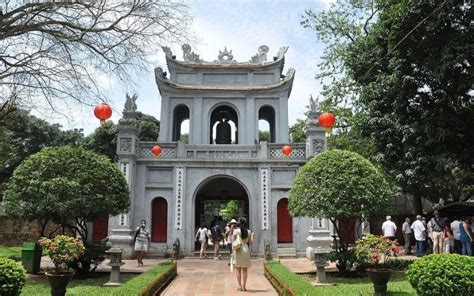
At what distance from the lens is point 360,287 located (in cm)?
919

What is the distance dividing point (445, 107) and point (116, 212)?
11173 mm

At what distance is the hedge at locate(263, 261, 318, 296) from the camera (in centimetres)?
784

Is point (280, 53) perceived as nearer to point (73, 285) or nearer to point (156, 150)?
point (156, 150)

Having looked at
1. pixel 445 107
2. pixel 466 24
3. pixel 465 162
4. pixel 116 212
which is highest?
pixel 466 24

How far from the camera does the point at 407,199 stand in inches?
947

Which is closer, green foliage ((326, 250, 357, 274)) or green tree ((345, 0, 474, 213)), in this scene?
green foliage ((326, 250, 357, 274))

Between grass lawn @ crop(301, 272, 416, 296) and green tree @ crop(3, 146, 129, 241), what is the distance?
21.2ft

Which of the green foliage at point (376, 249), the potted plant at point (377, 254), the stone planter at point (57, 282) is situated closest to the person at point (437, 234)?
the potted plant at point (377, 254)

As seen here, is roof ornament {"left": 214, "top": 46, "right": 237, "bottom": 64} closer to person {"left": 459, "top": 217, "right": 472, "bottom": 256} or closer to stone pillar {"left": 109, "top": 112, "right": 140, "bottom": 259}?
stone pillar {"left": 109, "top": 112, "right": 140, "bottom": 259}

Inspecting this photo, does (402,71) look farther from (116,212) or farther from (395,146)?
(116,212)

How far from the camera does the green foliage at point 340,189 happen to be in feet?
36.7

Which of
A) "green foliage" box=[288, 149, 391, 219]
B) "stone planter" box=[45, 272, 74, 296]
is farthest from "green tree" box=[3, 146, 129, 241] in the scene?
"green foliage" box=[288, 149, 391, 219]

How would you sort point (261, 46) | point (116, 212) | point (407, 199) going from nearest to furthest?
point (116, 212)
point (261, 46)
point (407, 199)

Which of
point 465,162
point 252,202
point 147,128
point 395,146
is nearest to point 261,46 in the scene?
point 252,202
